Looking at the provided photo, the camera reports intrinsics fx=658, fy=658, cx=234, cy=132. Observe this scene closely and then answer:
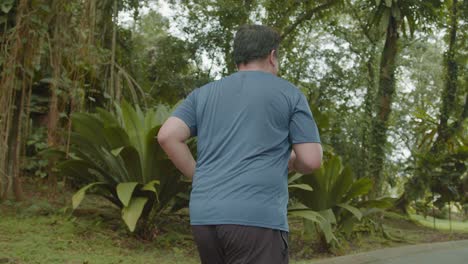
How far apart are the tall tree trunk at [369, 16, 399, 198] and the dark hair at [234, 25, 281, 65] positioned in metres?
13.2

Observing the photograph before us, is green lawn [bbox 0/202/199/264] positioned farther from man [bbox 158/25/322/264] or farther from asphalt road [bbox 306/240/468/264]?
man [bbox 158/25/322/264]

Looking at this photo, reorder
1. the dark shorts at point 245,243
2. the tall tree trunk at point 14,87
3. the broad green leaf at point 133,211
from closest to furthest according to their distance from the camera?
1. the dark shorts at point 245,243
2. the broad green leaf at point 133,211
3. the tall tree trunk at point 14,87

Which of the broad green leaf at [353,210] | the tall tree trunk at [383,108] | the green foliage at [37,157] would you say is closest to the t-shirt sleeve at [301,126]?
the broad green leaf at [353,210]

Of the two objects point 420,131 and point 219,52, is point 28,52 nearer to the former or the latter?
point 219,52

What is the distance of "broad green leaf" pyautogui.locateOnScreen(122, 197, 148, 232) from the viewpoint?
279 inches

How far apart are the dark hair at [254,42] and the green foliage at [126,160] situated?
5.07 meters

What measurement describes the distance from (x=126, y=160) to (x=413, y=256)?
4.38 m

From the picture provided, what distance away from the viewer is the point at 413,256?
9430mm

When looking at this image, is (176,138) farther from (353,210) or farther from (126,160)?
(353,210)

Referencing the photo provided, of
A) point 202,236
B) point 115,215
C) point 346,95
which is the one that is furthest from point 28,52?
point 346,95

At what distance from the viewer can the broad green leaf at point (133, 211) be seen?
7.09m

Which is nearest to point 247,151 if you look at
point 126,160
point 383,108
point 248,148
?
point 248,148

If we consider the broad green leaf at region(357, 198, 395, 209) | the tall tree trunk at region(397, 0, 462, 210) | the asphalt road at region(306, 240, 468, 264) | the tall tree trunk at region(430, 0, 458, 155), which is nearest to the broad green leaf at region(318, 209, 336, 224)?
the asphalt road at region(306, 240, 468, 264)

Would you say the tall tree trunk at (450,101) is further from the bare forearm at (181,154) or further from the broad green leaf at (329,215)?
the bare forearm at (181,154)
